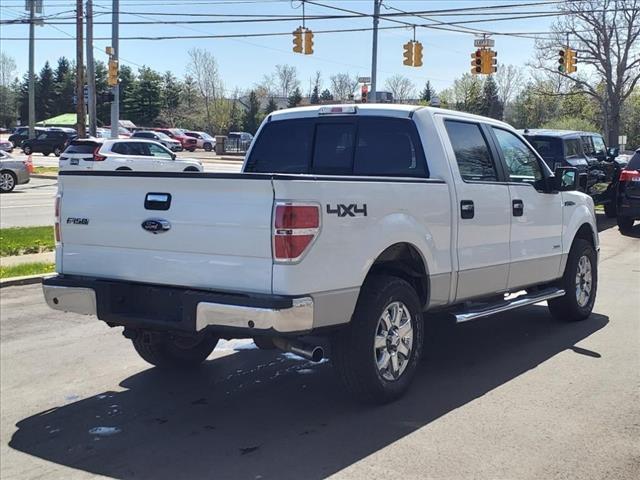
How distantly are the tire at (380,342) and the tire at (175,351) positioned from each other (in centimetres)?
135

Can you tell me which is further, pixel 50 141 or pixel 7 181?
pixel 50 141

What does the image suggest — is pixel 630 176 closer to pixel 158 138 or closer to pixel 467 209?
pixel 467 209

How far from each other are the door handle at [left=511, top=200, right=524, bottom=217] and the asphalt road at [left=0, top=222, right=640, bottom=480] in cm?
120

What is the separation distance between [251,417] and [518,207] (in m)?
3.01

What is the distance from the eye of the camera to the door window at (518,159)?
6.54 m

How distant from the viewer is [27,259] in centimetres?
1099

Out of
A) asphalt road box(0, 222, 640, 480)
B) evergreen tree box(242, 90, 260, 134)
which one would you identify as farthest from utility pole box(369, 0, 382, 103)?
evergreen tree box(242, 90, 260, 134)

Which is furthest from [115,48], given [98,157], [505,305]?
[505,305]

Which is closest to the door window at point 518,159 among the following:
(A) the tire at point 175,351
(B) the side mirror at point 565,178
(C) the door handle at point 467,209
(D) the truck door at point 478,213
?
(B) the side mirror at point 565,178

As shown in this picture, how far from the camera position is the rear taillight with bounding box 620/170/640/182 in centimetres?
1535

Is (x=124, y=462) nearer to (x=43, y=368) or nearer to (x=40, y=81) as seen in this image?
(x=43, y=368)

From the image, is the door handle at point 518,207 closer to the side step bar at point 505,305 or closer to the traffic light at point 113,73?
the side step bar at point 505,305

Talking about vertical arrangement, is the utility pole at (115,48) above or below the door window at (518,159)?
above

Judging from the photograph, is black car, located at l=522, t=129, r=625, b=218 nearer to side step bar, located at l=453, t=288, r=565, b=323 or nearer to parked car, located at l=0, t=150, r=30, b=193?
side step bar, located at l=453, t=288, r=565, b=323
